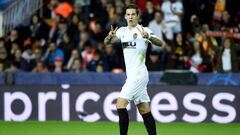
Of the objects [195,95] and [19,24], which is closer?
[195,95]

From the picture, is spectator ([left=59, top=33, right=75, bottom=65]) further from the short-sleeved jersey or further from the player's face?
the player's face

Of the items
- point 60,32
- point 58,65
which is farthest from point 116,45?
point 60,32

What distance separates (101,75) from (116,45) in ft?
6.24

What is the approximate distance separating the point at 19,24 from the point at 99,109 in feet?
16.3

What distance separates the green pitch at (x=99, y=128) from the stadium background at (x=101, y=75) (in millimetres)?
16

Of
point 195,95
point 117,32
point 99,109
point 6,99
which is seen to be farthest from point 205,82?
point 117,32

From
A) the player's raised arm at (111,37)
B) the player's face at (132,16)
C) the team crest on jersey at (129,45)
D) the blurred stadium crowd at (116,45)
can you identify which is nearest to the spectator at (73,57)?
the blurred stadium crowd at (116,45)

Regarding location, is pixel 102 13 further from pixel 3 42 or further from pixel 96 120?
pixel 96 120

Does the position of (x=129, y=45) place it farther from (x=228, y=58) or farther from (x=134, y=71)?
(x=228, y=58)

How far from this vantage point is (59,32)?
1878 cm

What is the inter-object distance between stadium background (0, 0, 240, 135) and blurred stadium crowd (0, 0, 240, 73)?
0.03 meters

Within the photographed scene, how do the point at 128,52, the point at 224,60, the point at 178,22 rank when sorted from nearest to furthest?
the point at 128,52 → the point at 224,60 → the point at 178,22

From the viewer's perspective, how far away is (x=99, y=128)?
1414 cm

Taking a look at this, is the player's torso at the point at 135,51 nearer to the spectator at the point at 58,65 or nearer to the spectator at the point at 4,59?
the spectator at the point at 58,65
